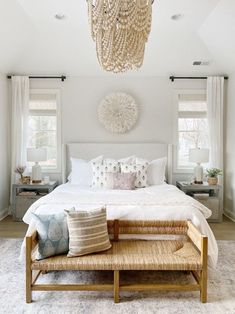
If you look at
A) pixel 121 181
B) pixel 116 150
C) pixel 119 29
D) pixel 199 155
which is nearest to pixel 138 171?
pixel 121 181

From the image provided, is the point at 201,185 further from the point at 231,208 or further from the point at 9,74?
the point at 9,74

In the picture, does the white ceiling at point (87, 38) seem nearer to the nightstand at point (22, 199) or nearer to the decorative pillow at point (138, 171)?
the decorative pillow at point (138, 171)

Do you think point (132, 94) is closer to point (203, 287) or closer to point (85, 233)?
point (85, 233)

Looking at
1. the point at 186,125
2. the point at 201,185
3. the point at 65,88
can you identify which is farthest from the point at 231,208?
the point at 65,88

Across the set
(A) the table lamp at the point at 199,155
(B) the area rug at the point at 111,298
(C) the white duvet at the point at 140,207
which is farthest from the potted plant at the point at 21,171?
(A) the table lamp at the point at 199,155

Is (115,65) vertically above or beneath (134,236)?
above

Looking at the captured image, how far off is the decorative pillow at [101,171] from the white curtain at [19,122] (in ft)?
4.90

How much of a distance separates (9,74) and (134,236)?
12.6ft

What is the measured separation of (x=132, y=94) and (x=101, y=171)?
1695mm

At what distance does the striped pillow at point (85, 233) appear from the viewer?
2717 millimetres

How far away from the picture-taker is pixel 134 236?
3.22m

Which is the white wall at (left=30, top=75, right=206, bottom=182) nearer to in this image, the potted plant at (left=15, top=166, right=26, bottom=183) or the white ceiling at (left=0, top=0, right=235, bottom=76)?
the white ceiling at (left=0, top=0, right=235, bottom=76)

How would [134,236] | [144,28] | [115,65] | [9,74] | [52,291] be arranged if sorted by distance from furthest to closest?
1. [9,74]
2. [134,236]
3. [52,291]
4. [115,65]
5. [144,28]

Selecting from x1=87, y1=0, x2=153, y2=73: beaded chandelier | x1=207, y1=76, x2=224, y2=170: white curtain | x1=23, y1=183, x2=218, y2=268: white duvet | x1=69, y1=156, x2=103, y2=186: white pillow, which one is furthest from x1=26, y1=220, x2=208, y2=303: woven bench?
x1=207, y1=76, x2=224, y2=170: white curtain
